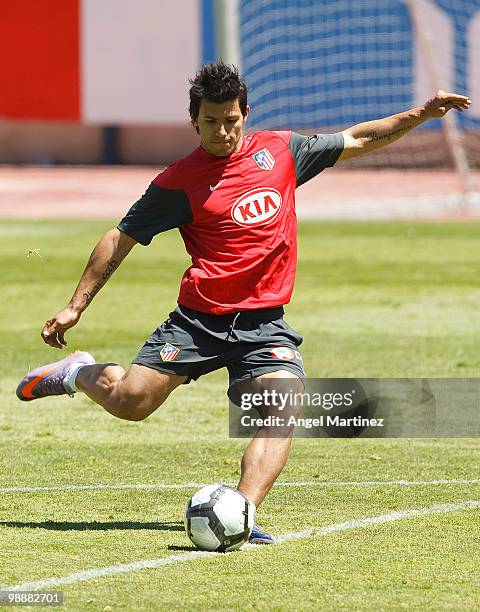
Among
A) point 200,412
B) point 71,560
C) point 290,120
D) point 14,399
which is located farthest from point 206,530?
point 290,120

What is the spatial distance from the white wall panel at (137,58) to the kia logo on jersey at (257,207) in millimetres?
27964

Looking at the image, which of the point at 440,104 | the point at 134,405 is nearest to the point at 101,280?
the point at 134,405

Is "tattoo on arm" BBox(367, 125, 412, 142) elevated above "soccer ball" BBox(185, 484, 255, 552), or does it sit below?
above

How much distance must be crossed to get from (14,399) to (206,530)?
4662mm

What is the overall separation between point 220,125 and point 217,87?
0.62 ft

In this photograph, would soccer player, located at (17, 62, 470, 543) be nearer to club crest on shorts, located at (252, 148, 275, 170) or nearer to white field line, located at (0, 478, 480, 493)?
club crest on shorts, located at (252, 148, 275, 170)

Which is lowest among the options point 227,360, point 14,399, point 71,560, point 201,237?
point 14,399

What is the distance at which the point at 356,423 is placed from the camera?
9406mm

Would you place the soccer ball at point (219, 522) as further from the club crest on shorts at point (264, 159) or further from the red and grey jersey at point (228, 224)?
the club crest on shorts at point (264, 159)

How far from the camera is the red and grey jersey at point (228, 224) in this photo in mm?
7262

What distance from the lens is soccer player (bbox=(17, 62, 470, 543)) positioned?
7.21 metres

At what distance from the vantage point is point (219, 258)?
7.30 meters

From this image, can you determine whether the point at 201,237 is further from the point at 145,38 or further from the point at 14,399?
the point at 145,38

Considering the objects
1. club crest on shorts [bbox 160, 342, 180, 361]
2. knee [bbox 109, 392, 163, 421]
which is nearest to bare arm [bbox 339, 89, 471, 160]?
club crest on shorts [bbox 160, 342, 180, 361]
